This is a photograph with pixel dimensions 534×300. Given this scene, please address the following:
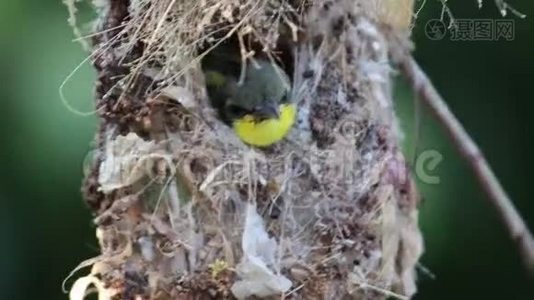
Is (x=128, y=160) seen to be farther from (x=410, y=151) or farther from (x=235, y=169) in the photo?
(x=410, y=151)

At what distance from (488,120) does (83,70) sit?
1.80 feet

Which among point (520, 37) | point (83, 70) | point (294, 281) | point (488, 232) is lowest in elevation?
point (488, 232)

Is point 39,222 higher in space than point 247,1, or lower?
lower

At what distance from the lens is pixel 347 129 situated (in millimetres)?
1036

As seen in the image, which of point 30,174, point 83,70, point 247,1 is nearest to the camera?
point 247,1

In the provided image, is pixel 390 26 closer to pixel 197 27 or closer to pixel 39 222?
pixel 197 27

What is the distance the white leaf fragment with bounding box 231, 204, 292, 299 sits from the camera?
0.98 metres

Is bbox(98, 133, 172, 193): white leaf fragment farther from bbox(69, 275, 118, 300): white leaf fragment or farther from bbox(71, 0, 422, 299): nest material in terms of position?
bbox(69, 275, 118, 300): white leaf fragment

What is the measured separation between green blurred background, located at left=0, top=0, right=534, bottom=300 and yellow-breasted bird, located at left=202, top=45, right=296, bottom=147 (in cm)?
17


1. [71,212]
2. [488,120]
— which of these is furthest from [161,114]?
[488,120]


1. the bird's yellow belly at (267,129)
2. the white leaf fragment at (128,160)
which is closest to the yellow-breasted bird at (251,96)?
the bird's yellow belly at (267,129)

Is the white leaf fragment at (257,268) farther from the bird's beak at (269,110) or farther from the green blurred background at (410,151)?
the green blurred background at (410,151)

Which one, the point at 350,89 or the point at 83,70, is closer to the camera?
the point at 350,89

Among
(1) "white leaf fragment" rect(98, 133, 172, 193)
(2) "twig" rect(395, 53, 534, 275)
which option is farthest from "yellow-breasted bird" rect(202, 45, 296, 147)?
(2) "twig" rect(395, 53, 534, 275)
